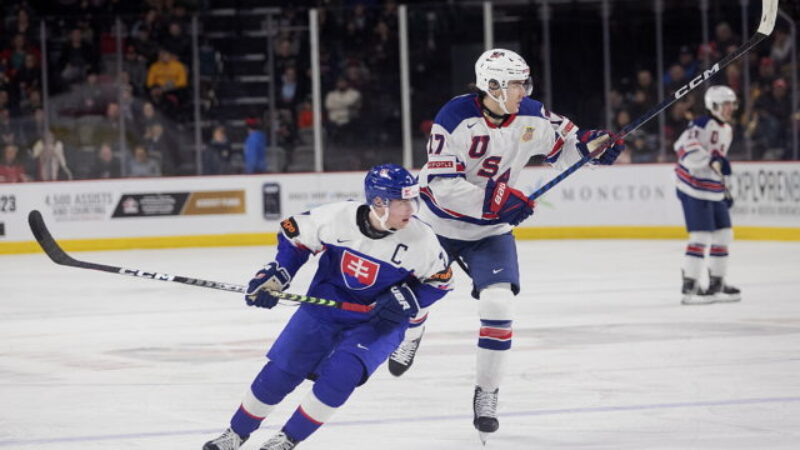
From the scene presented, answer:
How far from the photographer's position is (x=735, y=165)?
12789mm

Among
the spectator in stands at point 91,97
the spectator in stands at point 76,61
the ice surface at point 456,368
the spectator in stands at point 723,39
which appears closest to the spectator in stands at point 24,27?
the spectator in stands at point 76,61

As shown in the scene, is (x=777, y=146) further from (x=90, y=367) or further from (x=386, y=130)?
(x=90, y=367)

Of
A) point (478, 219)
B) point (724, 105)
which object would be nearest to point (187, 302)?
point (724, 105)

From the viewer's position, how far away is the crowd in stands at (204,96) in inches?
521

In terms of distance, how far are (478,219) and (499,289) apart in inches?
12.1

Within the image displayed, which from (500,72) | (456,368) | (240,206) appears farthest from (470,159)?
(240,206)

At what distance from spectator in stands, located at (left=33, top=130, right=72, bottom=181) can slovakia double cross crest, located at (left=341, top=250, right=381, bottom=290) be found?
912 centimetres

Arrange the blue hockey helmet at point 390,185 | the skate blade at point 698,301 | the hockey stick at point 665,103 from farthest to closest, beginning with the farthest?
the skate blade at point 698,301 → the hockey stick at point 665,103 → the blue hockey helmet at point 390,185

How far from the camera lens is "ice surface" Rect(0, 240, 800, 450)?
199 inches

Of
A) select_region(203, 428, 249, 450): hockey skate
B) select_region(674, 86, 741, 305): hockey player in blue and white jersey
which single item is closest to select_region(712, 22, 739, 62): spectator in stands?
select_region(674, 86, 741, 305): hockey player in blue and white jersey

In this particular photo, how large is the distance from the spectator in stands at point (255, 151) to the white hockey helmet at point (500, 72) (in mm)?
8442

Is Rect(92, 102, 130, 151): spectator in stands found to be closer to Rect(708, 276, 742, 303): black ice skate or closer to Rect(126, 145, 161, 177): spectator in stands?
Rect(126, 145, 161, 177): spectator in stands

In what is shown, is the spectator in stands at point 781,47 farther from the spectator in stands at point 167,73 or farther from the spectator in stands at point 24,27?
the spectator in stands at point 24,27

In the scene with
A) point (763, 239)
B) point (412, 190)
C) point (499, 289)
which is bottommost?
point (763, 239)
